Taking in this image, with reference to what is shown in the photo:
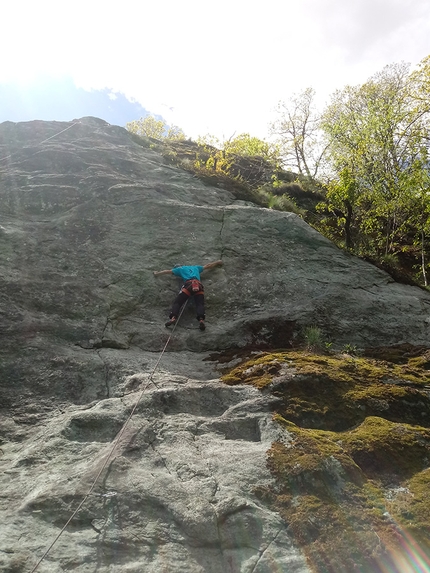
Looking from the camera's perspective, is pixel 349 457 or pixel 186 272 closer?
pixel 349 457

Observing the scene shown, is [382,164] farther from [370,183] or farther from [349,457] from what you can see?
[349,457]

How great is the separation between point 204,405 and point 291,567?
2.66 meters

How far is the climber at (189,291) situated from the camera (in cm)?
866

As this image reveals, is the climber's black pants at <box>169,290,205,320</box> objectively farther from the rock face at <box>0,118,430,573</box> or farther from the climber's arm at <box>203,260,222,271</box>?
the climber's arm at <box>203,260,222,271</box>

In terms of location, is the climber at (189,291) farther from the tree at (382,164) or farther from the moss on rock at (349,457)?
the tree at (382,164)

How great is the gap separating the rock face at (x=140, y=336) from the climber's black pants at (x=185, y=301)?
0.94ft

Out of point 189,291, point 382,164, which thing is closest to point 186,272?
point 189,291

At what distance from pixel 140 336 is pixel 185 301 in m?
1.30

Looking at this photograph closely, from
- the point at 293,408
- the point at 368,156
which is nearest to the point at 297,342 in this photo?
the point at 293,408

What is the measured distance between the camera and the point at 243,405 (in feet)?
18.9

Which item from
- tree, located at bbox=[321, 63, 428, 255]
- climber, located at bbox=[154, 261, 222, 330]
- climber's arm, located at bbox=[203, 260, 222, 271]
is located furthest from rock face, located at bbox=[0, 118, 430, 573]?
tree, located at bbox=[321, 63, 428, 255]

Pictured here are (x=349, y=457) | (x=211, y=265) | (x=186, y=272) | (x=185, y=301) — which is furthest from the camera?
(x=211, y=265)

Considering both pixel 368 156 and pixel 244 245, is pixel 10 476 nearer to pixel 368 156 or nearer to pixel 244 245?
pixel 244 245

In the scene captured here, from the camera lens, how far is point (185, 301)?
8.90 m
